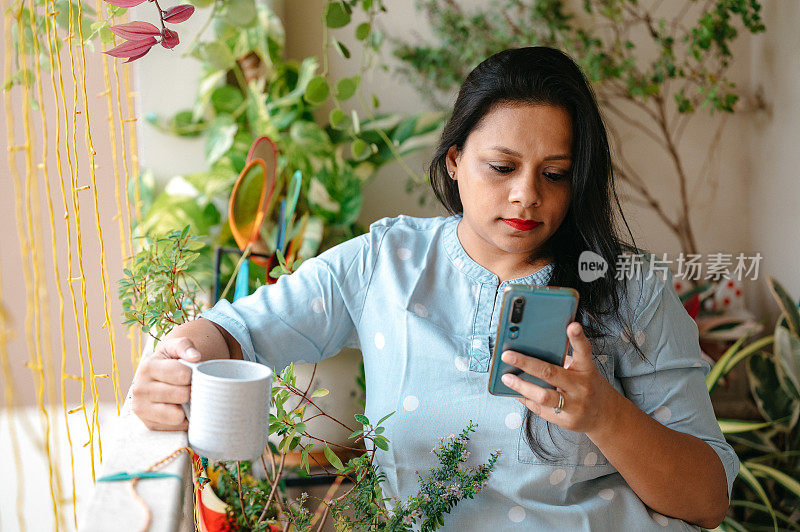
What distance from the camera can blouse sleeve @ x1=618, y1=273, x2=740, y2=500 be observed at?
1073mm

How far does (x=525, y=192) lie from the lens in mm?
1050

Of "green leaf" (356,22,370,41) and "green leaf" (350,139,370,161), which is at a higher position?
"green leaf" (356,22,370,41)

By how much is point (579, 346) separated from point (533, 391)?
0.08m

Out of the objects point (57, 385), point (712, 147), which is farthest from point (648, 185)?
point (57, 385)

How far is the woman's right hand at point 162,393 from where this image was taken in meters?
0.84

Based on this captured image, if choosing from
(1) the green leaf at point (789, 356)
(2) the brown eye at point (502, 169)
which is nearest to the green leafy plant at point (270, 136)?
(2) the brown eye at point (502, 169)

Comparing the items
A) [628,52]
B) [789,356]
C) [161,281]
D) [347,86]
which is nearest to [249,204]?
[161,281]

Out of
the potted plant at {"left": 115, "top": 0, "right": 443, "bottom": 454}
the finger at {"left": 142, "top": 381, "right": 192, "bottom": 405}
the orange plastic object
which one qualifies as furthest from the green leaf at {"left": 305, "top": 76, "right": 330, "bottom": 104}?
the finger at {"left": 142, "top": 381, "right": 192, "bottom": 405}

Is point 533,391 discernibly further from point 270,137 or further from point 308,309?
point 270,137

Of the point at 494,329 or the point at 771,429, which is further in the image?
the point at 771,429

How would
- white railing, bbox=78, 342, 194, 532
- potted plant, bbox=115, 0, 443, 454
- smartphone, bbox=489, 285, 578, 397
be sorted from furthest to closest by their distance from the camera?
1. potted plant, bbox=115, 0, 443, 454
2. smartphone, bbox=489, 285, 578, 397
3. white railing, bbox=78, 342, 194, 532

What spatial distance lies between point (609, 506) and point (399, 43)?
144 centimetres

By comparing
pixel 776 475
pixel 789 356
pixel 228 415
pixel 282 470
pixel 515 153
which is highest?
pixel 515 153

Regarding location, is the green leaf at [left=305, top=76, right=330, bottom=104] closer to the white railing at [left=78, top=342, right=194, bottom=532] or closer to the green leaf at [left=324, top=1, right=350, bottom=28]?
the green leaf at [left=324, top=1, right=350, bottom=28]
